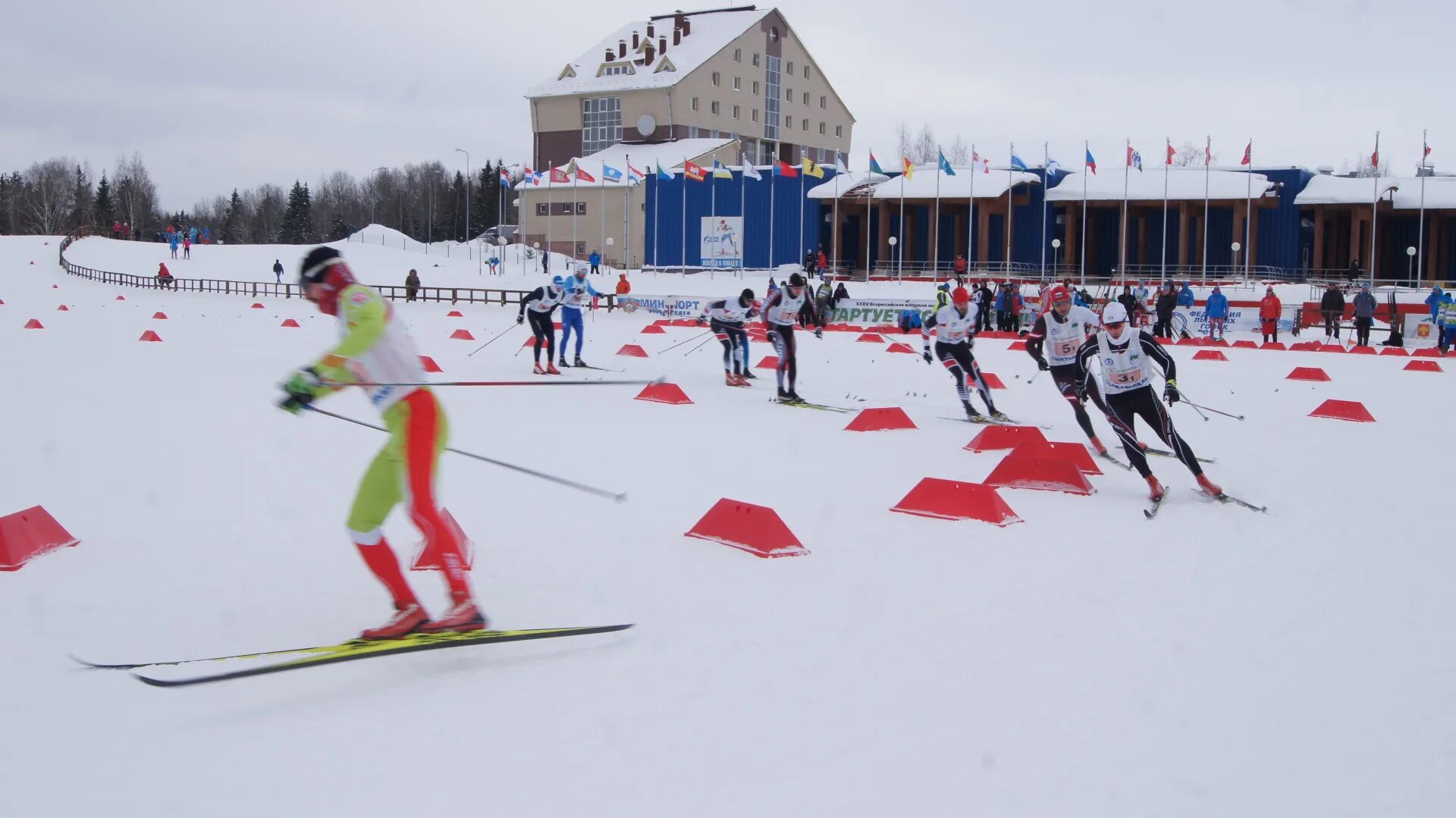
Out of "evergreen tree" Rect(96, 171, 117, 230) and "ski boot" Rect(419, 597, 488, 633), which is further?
"evergreen tree" Rect(96, 171, 117, 230)

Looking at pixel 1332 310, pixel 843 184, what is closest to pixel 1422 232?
pixel 1332 310

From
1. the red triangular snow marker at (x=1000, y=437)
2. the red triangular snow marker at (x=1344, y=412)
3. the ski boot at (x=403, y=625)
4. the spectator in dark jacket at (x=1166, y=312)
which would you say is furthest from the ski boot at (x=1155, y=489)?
the spectator in dark jacket at (x=1166, y=312)

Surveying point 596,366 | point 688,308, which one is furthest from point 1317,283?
point 596,366

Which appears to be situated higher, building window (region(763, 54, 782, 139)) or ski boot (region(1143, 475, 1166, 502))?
building window (region(763, 54, 782, 139))

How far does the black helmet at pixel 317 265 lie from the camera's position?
525 cm

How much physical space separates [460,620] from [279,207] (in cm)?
12689

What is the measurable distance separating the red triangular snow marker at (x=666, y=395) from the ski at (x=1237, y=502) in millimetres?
6966

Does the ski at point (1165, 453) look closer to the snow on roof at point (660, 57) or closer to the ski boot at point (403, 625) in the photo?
the ski boot at point (403, 625)

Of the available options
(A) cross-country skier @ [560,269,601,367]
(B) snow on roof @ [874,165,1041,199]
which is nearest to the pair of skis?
(A) cross-country skier @ [560,269,601,367]

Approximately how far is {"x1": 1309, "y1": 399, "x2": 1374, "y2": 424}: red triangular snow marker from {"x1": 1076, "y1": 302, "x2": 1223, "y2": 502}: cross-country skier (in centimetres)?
580

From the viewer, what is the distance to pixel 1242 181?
3875 centimetres

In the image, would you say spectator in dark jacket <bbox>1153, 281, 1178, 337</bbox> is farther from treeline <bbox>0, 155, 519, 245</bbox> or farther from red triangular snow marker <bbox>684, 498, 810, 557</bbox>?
treeline <bbox>0, 155, 519, 245</bbox>

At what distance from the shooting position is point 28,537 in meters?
6.74

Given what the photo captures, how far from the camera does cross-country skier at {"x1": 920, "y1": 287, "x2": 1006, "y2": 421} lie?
1342 centimetres
